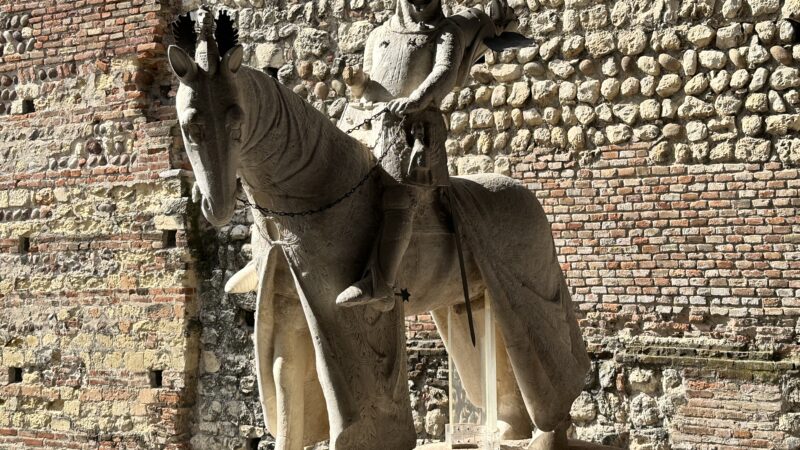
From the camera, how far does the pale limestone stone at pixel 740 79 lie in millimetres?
6996

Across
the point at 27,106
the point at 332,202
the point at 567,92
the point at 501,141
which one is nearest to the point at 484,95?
the point at 501,141

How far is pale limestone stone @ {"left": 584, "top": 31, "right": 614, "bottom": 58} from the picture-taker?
7.39 m

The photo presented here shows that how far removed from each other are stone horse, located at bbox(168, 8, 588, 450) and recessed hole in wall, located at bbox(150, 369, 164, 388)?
145 inches

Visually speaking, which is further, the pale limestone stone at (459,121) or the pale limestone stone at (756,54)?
the pale limestone stone at (459,121)

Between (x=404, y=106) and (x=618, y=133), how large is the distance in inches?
120

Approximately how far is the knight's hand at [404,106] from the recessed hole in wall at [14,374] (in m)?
5.44

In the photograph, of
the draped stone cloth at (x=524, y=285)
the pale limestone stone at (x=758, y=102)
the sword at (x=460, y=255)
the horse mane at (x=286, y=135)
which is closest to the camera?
the horse mane at (x=286, y=135)

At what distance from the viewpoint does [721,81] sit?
7.05 meters

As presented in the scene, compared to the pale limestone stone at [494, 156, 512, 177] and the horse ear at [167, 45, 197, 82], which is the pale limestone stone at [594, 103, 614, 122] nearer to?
the pale limestone stone at [494, 156, 512, 177]

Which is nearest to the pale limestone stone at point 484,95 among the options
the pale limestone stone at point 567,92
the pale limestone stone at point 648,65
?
the pale limestone stone at point 567,92

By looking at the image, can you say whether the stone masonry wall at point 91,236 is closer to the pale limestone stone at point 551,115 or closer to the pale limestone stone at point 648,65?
the pale limestone stone at point 551,115

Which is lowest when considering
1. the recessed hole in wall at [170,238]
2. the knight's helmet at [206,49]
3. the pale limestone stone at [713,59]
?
the knight's helmet at [206,49]

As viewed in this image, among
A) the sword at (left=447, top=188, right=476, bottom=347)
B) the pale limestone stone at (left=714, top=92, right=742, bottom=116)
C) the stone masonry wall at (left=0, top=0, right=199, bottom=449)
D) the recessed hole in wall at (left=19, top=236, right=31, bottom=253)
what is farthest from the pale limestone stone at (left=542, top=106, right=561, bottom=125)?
the recessed hole in wall at (left=19, top=236, right=31, bottom=253)

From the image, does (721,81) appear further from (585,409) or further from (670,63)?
(585,409)
